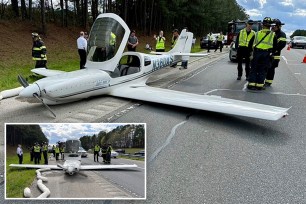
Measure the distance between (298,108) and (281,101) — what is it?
70 centimetres

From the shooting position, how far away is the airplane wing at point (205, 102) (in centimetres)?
544

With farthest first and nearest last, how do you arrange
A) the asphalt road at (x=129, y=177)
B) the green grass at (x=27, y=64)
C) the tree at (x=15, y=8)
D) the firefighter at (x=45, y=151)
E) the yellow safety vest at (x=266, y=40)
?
the tree at (x=15, y=8) < the green grass at (x=27, y=64) < the yellow safety vest at (x=266, y=40) < the asphalt road at (x=129, y=177) < the firefighter at (x=45, y=151)

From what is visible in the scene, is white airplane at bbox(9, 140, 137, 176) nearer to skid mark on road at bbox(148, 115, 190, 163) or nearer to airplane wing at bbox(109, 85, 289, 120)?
skid mark on road at bbox(148, 115, 190, 163)

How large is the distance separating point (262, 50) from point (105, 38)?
14.5 ft

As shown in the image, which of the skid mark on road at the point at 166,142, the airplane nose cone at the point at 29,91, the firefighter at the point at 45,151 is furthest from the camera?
the airplane nose cone at the point at 29,91

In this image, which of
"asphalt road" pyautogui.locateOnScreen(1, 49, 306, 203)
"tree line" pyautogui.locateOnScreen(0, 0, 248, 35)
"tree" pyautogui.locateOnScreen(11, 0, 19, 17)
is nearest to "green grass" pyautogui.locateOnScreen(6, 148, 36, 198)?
"asphalt road" pyautogui.locateOnScreen(1, 49, 306, 203)

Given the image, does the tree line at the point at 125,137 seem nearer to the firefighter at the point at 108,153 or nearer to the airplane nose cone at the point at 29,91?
the firefighter at the point at 108,153

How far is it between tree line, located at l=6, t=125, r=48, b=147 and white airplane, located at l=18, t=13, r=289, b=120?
3.78 meters

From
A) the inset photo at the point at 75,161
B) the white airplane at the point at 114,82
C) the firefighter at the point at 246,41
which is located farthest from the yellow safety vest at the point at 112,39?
the inset photo at the point at 75,161

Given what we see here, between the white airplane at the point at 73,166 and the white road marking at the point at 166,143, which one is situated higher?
the white airplane at the point at 73,166

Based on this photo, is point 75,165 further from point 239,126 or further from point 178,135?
point 239,126

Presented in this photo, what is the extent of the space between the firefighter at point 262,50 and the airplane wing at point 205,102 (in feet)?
9.38

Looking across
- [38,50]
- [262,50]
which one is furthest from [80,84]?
[262,50]

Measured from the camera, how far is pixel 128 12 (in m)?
43.7
